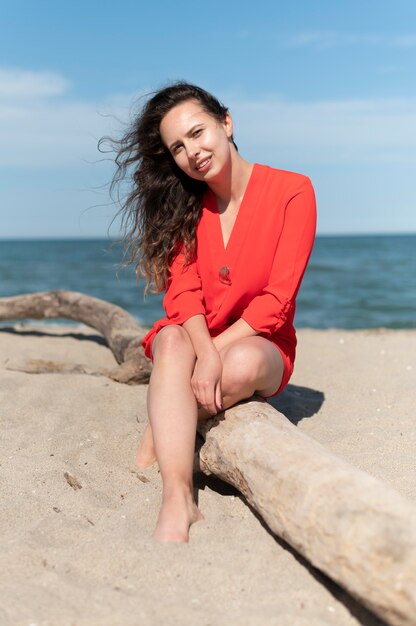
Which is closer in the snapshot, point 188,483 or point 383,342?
point 188,483

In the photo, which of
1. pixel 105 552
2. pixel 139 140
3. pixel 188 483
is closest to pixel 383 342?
pixel 139 140

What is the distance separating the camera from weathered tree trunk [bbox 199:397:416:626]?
80.0 inches

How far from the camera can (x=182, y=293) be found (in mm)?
3725

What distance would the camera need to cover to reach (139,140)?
12.6 ft

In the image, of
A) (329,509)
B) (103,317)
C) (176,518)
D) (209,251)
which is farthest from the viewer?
(103,317)

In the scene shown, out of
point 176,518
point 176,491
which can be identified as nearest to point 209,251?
point 176,491

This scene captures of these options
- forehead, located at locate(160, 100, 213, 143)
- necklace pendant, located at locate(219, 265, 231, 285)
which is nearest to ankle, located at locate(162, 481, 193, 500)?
necklace pendant, located at locate(219, 265, 231, 285)

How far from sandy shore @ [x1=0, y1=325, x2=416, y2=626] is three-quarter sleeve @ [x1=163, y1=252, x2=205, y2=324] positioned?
2.71ft

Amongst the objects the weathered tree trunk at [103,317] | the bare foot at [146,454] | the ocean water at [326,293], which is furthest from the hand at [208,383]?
the ocean water at [326,293]

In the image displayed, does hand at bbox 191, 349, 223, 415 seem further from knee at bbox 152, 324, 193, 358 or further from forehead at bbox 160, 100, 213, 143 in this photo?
forehead at bbox 160, 100, 213, 143

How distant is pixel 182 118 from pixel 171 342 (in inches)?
46.9

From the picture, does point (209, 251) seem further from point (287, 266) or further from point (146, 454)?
point (146, 454)

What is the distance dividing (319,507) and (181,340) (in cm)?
122

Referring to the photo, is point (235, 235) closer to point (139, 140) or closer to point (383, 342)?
point (139, 140)
